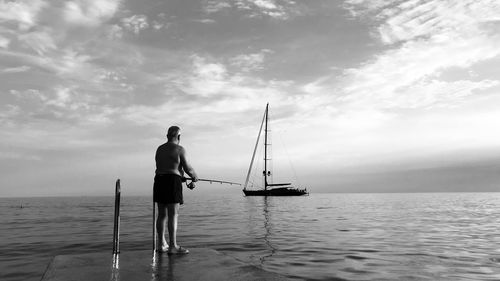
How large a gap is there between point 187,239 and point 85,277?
9173 millimetres

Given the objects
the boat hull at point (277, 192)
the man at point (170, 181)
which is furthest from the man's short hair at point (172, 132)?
the boat hull at point (277, 192)

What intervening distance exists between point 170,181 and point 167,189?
15cm

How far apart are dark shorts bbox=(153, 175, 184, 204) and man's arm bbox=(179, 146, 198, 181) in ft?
0.80

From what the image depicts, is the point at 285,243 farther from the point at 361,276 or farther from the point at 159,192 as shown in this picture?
the point at 159,192

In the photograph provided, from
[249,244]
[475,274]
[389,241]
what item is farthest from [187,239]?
[475,274]

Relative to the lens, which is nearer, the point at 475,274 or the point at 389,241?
the point at 475,274

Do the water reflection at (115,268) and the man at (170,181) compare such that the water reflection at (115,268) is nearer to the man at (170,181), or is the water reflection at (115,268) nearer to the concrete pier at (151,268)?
the concrete pier at (151,268)

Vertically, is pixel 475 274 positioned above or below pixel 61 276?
below

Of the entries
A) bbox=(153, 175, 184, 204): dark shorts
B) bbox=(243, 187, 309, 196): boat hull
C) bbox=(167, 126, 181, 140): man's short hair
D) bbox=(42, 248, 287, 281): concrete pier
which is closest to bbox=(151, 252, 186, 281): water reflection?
bbox=(42, 248, 287, 281): concrete pier

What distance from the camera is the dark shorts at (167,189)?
22.5ft

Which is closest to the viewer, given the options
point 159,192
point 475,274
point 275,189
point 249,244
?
point 159,192

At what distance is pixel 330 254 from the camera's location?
1030 cm

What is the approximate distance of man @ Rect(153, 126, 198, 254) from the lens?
6.90 meters

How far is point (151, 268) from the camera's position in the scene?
575 centimetres
